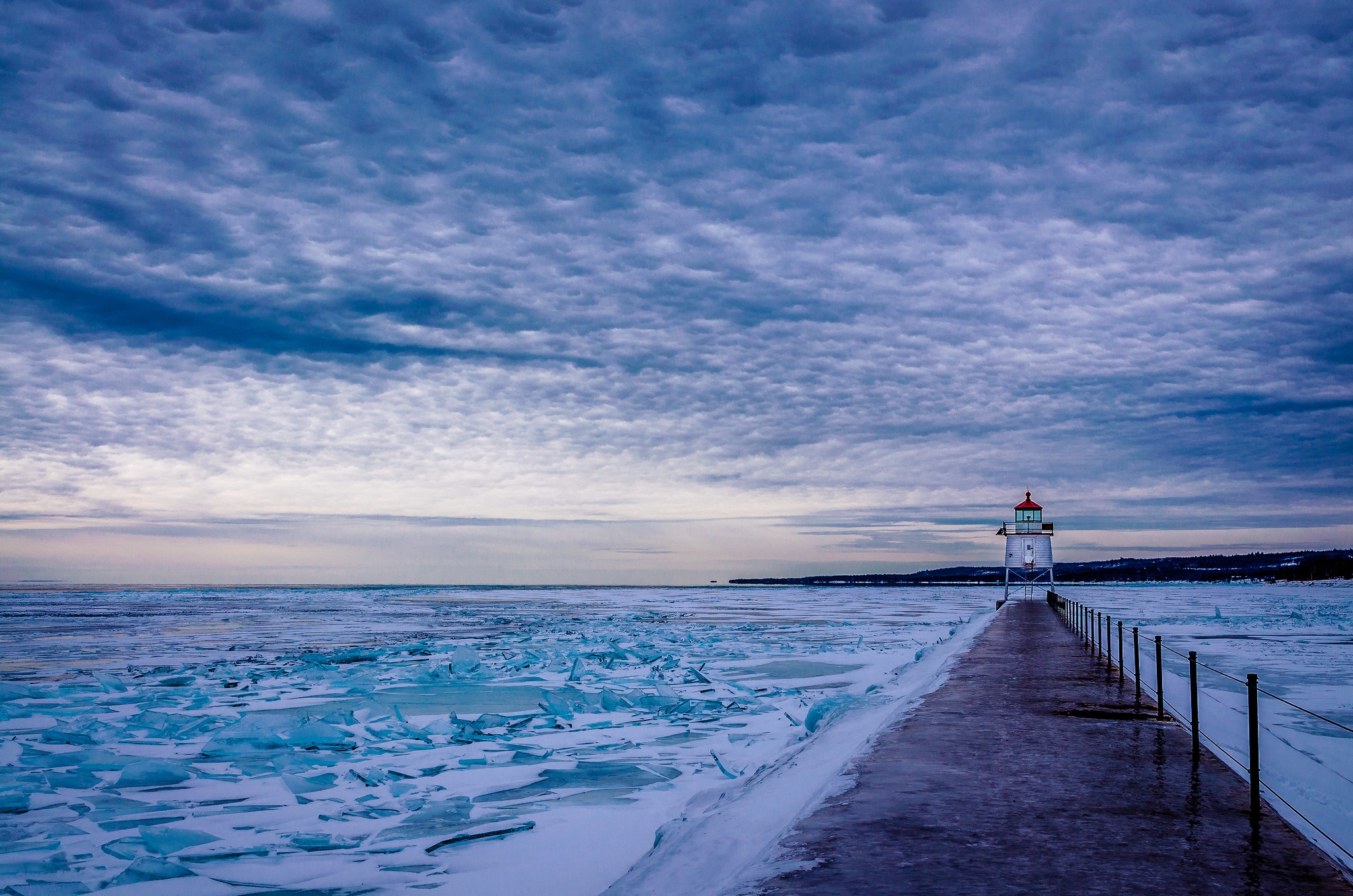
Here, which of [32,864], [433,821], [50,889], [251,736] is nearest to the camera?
[50,889]

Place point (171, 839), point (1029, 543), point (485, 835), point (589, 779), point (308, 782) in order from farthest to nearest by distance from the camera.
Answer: point (1029, 543) → point (589, 779) → point (308, 782) → point (485, 835) → point (171, 839)

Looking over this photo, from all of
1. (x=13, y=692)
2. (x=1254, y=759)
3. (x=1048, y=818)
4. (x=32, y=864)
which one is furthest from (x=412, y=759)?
(x=13, y=692)

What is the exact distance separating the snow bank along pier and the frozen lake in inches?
29.2

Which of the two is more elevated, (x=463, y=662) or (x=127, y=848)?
(x=127, y=848)

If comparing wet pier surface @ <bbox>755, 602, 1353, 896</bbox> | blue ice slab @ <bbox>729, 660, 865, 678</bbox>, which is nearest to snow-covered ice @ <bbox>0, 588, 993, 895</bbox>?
blue ice slab @ <bbox>729, 660, 865, 678</bbox>

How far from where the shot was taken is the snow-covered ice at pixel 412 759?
6086 millimetres

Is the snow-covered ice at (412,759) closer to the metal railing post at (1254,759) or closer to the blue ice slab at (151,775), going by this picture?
the blue ice slab at (151,775)

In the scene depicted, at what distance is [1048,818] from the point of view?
5.24 meters

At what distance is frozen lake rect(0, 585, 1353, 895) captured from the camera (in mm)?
6180

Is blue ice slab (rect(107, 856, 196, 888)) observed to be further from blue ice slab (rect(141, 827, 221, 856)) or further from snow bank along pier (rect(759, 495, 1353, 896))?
snow bank along pier (rect(759, 495, 1353, 896))

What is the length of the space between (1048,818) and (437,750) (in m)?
6.85

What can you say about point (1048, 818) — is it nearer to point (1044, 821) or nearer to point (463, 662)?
point (1044, 821)

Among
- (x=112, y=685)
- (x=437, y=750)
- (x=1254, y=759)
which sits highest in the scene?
(x=1254, y=759)

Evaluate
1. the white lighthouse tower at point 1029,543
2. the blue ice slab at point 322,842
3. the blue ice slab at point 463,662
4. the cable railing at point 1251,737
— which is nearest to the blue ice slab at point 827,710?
the cable railing at point 1251,737
